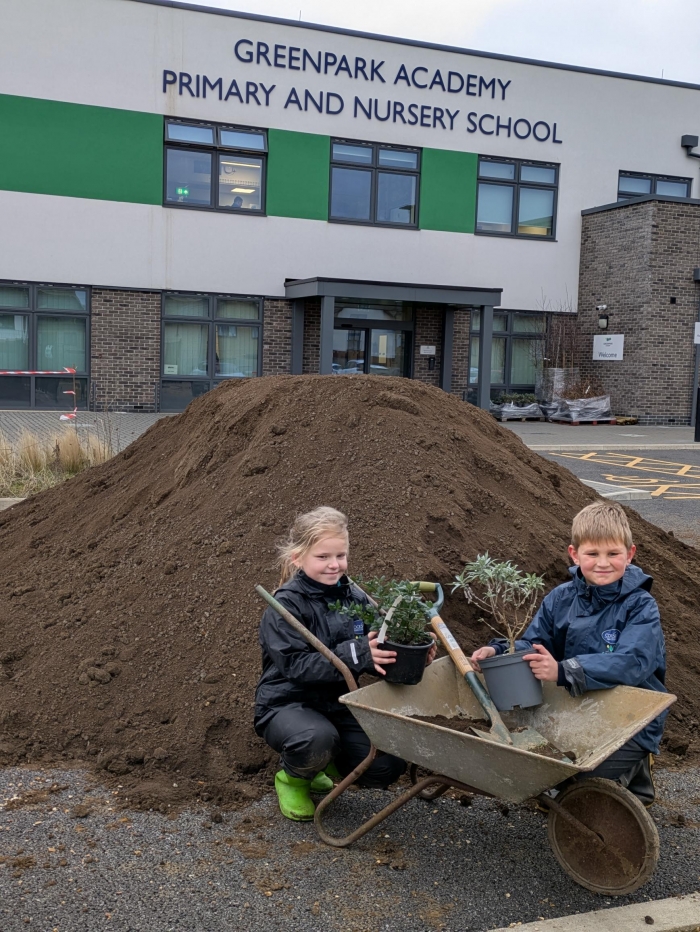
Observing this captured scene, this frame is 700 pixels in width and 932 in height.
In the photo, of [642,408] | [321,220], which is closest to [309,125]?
[321,220]

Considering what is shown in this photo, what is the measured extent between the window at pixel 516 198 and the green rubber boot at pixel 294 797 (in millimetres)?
22596

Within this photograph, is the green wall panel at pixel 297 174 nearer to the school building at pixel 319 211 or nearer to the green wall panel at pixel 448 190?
the school building at pixel 319 211

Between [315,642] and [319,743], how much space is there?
413 millimetres

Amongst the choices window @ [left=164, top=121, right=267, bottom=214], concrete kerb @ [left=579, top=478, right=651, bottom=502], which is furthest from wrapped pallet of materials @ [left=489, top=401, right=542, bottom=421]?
concrete kerb @ [left=579, top=478, right=651, bottom=502]

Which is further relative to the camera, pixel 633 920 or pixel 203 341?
pixel 203 341

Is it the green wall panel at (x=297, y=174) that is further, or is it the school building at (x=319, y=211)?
the green wall panel at (x=297, y=174)

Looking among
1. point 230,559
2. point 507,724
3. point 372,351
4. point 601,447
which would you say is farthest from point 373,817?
point 372,351

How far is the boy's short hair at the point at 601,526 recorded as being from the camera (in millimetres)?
3393

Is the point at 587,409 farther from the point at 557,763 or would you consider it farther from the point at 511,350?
the point at 557,763

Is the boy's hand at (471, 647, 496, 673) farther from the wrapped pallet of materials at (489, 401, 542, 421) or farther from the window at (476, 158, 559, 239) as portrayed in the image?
the window at (476, 158, 559, 239)

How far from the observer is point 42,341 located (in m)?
21.5

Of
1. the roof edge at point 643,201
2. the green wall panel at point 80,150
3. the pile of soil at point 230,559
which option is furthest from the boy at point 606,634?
the roof edge at point 643,201

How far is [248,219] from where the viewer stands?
2242 centimetres

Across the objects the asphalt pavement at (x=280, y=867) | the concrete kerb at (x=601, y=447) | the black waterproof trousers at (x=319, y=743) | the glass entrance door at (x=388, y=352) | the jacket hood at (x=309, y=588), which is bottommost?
the asphalt pavement at (x=280, y=867)
